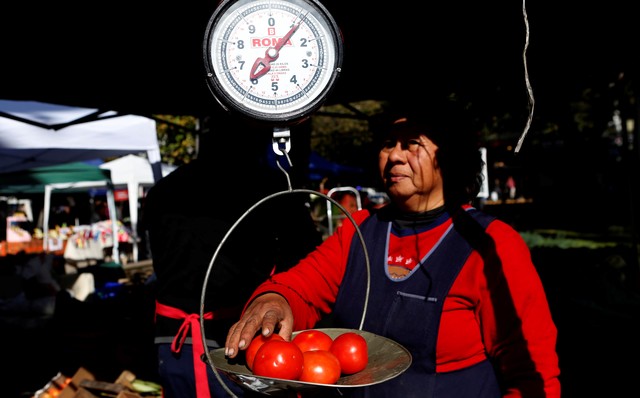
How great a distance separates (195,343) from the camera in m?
2.27

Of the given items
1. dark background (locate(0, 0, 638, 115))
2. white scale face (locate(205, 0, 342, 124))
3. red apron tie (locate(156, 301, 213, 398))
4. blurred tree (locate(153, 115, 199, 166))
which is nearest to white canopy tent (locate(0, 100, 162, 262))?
dark background (locate(0, 0, 638, 115))

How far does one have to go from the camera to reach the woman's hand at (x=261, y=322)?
135 cm

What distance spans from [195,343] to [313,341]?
3.28ft

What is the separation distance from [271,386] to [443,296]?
682 millimetres

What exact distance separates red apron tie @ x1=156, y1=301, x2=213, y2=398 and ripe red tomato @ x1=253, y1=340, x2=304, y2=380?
3.57 ft

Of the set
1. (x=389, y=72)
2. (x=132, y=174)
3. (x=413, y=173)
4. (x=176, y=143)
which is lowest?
(x=413, y=173)

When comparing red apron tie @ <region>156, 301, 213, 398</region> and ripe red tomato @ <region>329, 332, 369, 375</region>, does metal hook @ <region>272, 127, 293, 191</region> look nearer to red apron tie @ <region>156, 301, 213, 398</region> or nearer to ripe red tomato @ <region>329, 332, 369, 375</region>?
ripe red tomato @ <region>329, 332, 369, 375</region>

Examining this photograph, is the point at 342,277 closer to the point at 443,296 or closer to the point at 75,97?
the point at 443,296

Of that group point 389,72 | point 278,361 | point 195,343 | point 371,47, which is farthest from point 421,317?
point 389,72

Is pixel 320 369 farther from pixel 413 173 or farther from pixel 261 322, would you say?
pixel 413 173

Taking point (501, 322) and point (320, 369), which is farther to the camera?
point (501, 322)

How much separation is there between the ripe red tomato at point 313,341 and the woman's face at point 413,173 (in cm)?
61

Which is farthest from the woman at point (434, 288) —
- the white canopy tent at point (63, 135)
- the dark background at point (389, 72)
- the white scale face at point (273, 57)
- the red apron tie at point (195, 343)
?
the white canopy tent at point (63, 135)

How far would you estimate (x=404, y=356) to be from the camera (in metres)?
1.34
